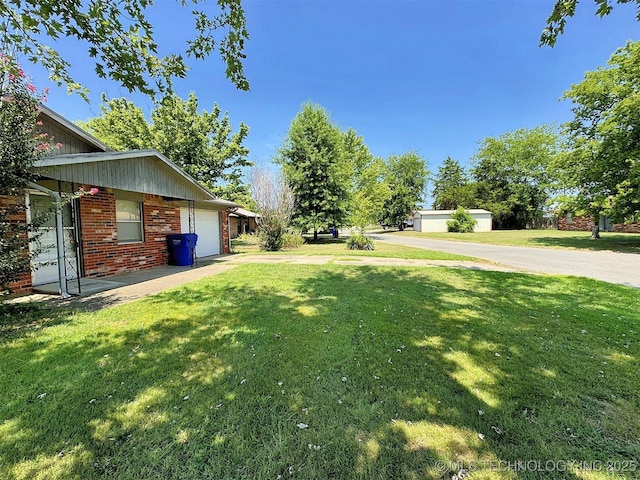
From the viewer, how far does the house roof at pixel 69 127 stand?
21.0 feet

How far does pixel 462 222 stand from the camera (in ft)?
113

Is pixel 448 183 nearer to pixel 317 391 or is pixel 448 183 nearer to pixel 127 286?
pixel 127 286

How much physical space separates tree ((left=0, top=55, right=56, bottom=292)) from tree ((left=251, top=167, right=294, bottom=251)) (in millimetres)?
10585

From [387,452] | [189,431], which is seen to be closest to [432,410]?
[387,452]

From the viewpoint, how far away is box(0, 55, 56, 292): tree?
3852mm

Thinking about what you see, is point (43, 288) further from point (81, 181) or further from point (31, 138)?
point (31, 138)

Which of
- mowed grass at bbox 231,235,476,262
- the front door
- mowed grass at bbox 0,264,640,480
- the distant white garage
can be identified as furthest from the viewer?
the distant white garage

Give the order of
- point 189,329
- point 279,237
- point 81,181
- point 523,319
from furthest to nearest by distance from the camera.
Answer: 1. point 279,237
2. point 81,181
3. point 523,319
4. point 189,329

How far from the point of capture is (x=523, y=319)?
421cm

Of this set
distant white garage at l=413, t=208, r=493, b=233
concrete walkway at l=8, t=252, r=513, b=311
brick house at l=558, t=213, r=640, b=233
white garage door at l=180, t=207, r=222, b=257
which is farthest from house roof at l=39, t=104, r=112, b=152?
distant white garage at l=413, t=208, r=493, b=233

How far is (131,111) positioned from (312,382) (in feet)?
74.5

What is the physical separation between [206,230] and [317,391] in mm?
11375

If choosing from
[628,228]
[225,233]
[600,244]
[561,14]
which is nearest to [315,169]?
[225,233]

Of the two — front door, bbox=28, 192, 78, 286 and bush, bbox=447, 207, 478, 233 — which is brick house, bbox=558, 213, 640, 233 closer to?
bush, bbox=447, 207, 478, 233
